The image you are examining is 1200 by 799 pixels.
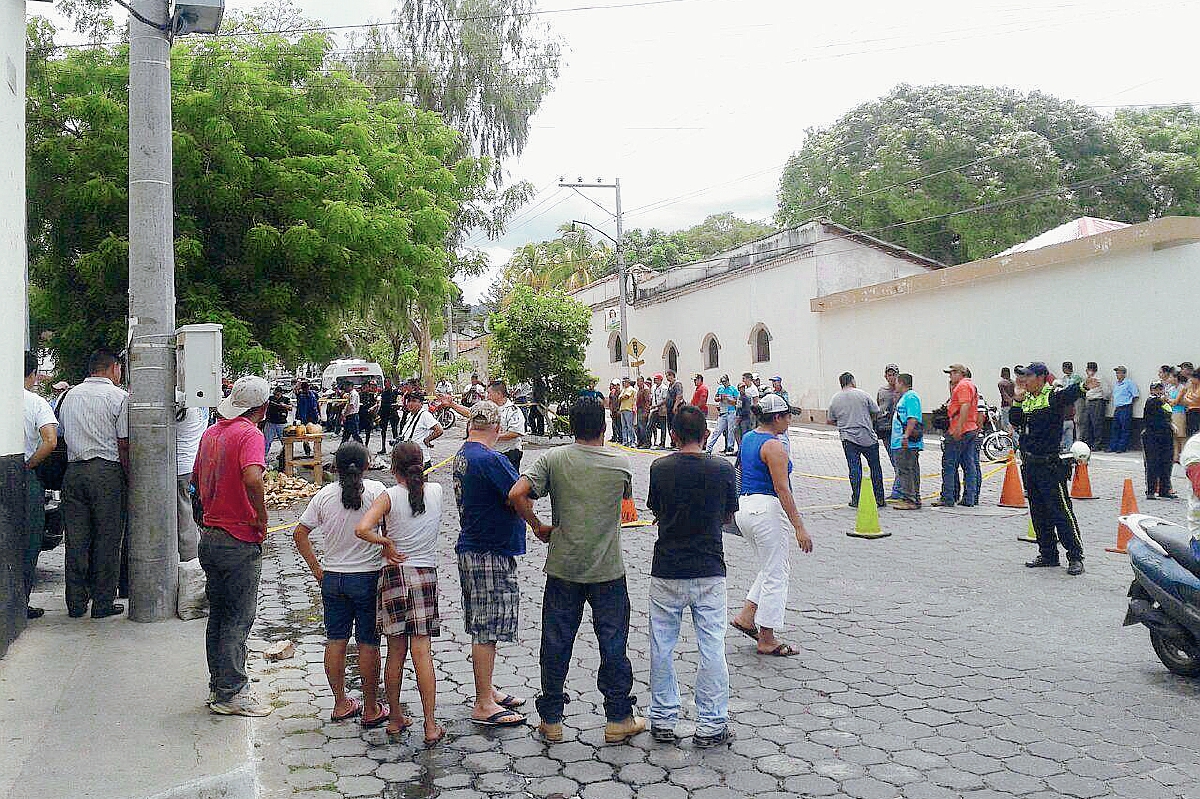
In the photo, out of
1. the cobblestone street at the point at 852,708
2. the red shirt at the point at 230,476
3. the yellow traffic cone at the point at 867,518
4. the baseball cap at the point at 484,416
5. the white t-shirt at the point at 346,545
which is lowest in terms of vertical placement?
the cobblestone street at the point at 852,708

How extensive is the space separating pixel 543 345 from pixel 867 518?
15637 mm

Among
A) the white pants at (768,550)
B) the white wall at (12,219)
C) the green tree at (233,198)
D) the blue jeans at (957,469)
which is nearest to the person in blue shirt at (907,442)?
the blue jeans at (957,469)

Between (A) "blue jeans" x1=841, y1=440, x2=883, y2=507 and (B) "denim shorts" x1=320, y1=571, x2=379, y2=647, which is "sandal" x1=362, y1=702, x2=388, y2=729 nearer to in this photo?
(B) "denim shorts" x1=320, y1=571, x2=379, y2=647

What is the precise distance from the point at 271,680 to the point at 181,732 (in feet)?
3.77

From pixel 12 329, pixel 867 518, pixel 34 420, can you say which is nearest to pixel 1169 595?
pixel 867 518

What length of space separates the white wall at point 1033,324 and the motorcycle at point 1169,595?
14.4 meters

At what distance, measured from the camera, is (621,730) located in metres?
4.88

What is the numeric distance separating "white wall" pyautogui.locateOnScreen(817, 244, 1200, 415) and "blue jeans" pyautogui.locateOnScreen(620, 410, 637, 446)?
7824 mm

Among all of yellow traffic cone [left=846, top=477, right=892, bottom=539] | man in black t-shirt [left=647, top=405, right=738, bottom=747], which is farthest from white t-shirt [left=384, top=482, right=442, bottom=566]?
yellow traffic cone [left=846, top=477, right=892, bottom=539]

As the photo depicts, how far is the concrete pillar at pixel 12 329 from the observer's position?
20.4ft

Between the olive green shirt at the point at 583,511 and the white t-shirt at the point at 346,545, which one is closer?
the olive green shirt at the point at 583,511

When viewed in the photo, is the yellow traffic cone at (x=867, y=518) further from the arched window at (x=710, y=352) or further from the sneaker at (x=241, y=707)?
the arched window at (x=710, y=352)

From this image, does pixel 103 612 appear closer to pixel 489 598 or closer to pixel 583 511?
pixel 489 598

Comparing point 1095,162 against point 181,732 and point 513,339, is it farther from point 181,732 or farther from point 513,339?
point 181,732
